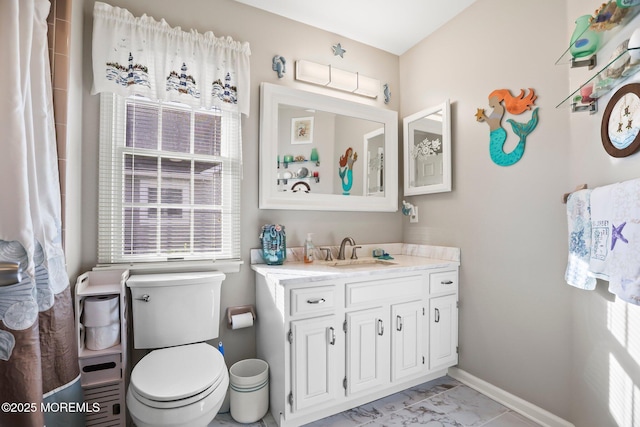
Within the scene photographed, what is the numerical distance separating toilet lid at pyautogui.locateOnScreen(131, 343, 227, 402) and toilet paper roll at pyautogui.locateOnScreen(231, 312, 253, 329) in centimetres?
29

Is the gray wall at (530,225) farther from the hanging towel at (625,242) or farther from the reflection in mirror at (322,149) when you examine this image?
the reflection in mirror at (322,149)

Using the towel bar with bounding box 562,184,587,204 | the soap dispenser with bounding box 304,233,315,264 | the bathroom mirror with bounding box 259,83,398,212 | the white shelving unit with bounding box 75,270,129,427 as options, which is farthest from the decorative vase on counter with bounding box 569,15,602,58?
the white shelving unit with bounding box 75,270,129,427

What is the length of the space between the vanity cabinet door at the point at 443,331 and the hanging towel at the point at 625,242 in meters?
1.03

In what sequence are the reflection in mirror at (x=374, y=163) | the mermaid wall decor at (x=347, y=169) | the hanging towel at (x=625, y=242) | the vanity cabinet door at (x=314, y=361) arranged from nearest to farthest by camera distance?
the hanging towel at (x=625, y=242)
the vanity cabinet door at (x=314, y=361)
the mermaid wall decor at (x=347, y=169)
the reflection in mirror at (x=374, y=163)

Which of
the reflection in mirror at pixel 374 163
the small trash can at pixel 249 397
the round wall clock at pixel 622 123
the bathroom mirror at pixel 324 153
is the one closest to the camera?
the round wall clock at pixel 622 123

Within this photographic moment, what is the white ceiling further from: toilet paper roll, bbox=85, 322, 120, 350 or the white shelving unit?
toilet paper roll, bbox=85, 322, 120, 350

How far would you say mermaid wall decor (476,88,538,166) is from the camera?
185 cm

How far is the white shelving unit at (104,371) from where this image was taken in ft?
4.99

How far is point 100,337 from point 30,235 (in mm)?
801

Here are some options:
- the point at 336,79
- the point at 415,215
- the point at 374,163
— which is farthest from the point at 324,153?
the point at 415,215

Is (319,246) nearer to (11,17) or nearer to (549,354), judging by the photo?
(549,354)

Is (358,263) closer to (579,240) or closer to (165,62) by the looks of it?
(579,240)

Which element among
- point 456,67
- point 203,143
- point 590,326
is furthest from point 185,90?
point 590,326

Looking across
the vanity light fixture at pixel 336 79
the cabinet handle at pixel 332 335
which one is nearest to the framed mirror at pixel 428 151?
the vanity light fixture at pixel 336 79
